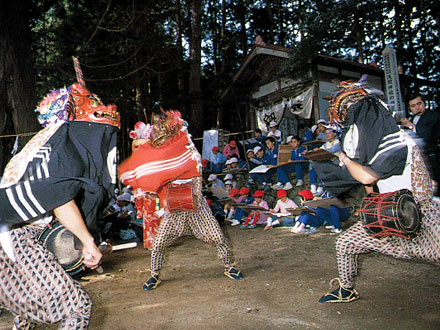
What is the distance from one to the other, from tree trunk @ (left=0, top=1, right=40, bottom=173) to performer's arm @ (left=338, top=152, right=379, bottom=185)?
6.65 meters

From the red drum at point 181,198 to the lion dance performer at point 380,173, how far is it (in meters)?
1.82

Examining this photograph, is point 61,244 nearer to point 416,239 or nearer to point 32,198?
point 32,198

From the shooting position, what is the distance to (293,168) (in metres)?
10.6

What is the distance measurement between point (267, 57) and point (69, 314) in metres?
14.0

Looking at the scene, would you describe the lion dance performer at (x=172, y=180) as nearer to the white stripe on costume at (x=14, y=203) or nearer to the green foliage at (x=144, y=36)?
the white stripe on costume at (x=14, y=203)

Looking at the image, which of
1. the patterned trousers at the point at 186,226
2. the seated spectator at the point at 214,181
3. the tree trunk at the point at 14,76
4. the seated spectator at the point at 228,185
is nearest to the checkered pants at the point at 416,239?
the patterned trousers at the point at 186,226

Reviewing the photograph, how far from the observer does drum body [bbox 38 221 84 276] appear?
7.37 feet

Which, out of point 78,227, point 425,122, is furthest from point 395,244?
point 425,122

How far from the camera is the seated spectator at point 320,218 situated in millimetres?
7625

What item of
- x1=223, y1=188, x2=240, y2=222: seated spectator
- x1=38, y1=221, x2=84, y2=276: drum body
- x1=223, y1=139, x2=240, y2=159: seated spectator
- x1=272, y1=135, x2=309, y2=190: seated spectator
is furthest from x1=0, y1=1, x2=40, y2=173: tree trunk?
x1=223, y1=139, x2=240, y2=159: seated spectator

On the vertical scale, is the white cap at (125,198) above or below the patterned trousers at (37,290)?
below

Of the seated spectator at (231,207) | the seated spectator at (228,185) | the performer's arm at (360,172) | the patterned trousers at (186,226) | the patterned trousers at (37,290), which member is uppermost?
the performer's arm at (360,172)

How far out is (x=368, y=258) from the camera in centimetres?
566

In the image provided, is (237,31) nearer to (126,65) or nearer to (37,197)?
(126,65)
